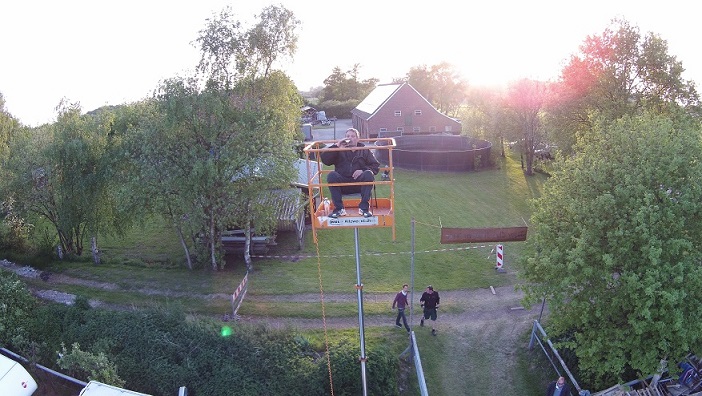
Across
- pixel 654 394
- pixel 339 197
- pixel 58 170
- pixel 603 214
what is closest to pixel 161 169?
pixel 58 170

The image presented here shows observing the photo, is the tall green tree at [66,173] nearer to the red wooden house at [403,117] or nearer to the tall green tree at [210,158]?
the tall green tree at [210,158]

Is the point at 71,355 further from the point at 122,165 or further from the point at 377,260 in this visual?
the point at 377,260

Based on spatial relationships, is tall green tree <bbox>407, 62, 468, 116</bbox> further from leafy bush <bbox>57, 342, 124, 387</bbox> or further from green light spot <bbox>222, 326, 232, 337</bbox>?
leafy bush <bbox>57, 342, 124, 387</bbox>

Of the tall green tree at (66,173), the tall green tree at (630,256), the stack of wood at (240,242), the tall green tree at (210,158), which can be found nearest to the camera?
the tall green tree at (630,256)

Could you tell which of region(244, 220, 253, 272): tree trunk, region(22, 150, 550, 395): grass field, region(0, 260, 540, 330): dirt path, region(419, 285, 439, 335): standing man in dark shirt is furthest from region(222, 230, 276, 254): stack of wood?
region(419, 285, 439, 335): standing man in dark shirt

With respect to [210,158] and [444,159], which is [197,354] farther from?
[444,159]

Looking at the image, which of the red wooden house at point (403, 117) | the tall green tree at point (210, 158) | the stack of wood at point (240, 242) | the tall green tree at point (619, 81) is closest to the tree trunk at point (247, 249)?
the tall green tree at point (210, 158)
